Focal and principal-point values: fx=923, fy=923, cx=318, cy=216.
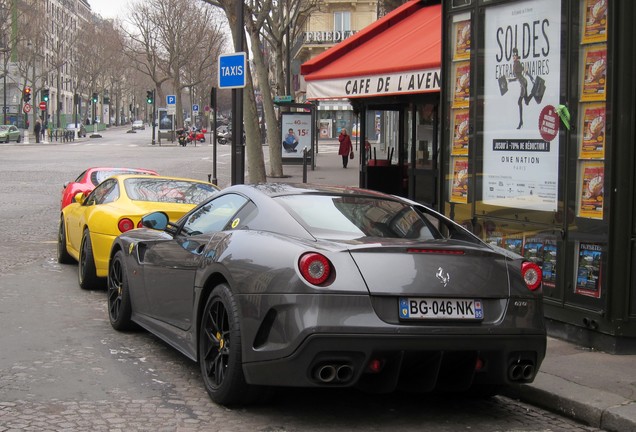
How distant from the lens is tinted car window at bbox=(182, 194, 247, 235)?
6.21 meters

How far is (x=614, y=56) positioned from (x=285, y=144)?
107 ft

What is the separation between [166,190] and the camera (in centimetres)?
1091

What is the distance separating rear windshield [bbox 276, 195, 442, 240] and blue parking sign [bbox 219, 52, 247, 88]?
333 inches

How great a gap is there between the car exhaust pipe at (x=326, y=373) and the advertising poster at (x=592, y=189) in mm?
3220

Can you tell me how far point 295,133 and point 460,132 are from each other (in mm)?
29805

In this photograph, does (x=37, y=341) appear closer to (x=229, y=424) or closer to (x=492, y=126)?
(x=229, y=424)

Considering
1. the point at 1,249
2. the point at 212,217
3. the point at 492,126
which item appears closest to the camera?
the point at 212,217

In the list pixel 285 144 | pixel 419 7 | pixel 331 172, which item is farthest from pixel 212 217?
pixel 285 144

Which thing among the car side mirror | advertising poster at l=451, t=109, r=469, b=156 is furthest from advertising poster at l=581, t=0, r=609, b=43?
the car side mirror

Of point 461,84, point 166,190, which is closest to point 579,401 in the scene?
point 461,84

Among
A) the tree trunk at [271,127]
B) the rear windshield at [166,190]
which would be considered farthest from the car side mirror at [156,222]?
the tree trunk at [271,127]

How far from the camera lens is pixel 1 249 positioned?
1363 cm

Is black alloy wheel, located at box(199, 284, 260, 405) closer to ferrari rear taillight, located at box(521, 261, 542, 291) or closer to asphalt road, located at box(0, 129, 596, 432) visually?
asphalt road, located at box(0, 129, 596, 432)

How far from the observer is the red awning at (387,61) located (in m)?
11.0
